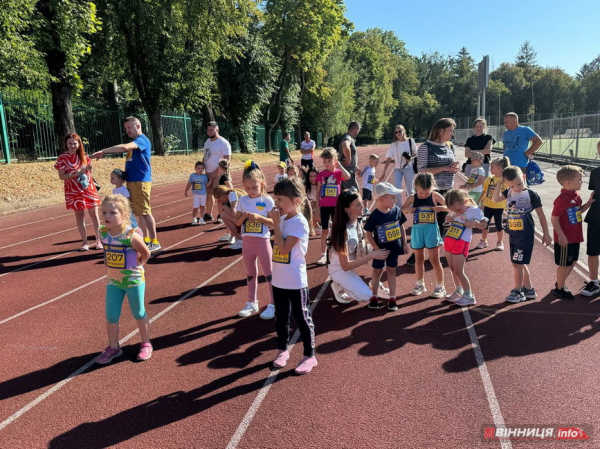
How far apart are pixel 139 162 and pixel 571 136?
22022 millimetres

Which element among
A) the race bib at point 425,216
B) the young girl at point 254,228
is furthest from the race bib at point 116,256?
the race bib at point 425,216

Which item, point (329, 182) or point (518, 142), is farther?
Result: point (518, 142)

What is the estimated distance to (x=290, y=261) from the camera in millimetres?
3547

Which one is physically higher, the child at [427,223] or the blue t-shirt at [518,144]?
the blue t-shirt at [518,144]

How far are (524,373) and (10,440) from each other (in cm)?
390

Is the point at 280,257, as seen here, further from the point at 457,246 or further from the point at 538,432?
the point at 457,246

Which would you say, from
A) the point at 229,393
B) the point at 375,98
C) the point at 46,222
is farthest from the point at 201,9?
the point at 375,98

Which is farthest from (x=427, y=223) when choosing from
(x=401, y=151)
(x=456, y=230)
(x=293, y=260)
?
(x=401, y=151)

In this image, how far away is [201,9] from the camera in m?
21.1

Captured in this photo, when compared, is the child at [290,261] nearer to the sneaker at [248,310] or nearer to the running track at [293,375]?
the running track at [293,375]

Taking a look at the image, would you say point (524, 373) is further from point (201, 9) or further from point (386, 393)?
point (201, 9)

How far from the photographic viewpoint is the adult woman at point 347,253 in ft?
14.0

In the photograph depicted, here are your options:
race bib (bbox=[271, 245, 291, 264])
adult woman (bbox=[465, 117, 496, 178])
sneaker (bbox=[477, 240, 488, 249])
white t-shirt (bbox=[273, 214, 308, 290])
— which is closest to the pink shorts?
white t-shirt (bbox=[273, 214, 308, 290])

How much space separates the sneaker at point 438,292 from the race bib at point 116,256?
3.56 meters
